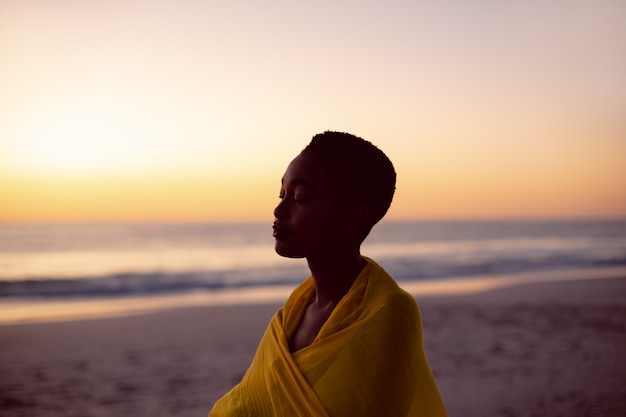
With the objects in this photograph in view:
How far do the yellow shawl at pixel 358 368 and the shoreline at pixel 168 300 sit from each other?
10.1 meters

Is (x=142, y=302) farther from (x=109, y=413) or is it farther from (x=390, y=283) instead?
(x=390, y=283)

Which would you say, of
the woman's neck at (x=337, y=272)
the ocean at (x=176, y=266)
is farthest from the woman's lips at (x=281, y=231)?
the ocean at (x=176, y=266)

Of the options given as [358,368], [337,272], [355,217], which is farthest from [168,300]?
[358,368]

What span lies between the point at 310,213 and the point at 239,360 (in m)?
6.09

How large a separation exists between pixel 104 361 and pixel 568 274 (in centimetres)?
1741

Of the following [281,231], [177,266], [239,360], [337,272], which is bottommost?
[177,266]

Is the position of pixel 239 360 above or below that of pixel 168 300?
above

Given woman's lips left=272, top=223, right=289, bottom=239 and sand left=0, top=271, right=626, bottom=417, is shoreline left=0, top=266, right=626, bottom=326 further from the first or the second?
woman's lips left=272, top=223, right=289, bottom=239

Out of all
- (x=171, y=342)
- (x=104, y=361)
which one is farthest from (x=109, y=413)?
(x=171, y=342)

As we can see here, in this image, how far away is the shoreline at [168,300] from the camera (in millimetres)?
11570

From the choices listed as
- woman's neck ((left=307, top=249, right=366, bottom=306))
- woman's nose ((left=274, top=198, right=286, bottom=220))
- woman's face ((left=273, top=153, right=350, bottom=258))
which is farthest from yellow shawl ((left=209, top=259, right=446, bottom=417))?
woman's nose ((left=274, top=198, right=286, bottom=220))

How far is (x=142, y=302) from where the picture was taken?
45.2 ft

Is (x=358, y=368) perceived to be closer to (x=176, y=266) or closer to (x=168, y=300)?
(x=168, y=300)

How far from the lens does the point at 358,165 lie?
5.31 feet
